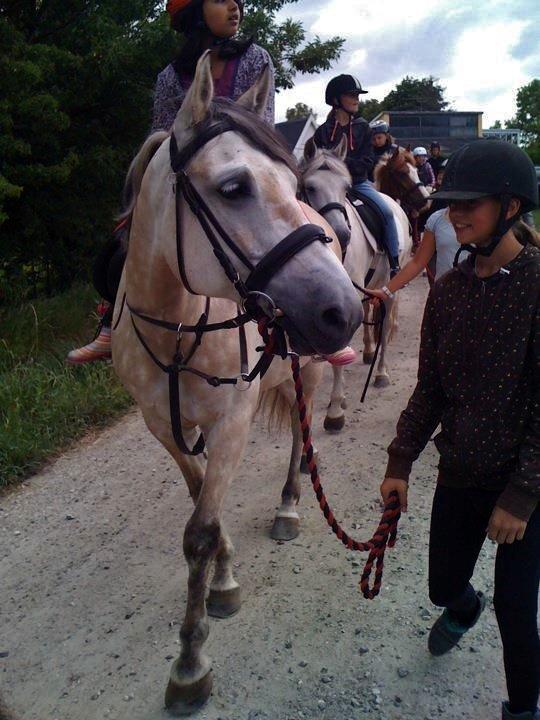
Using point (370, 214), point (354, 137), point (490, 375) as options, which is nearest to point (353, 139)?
point (354, 137)

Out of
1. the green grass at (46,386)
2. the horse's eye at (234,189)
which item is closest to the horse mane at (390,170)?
the green grass at (46,386)

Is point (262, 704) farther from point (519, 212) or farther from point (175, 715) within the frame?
point (519, 212)

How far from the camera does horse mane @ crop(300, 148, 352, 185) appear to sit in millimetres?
5141

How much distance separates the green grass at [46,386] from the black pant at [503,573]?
130 inches

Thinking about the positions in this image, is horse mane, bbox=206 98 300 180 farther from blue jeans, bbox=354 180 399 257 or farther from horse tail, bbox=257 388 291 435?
blue jeans, bbox=354 180 399 257

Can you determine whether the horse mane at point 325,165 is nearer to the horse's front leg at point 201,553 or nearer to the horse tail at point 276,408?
the horse tail at point 276,408

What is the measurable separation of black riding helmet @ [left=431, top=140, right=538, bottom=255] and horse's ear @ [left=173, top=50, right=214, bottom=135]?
842mm

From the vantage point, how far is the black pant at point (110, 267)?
10.3 feet

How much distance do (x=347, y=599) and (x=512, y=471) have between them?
1428mm

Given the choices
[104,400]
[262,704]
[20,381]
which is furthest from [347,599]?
[20,381]

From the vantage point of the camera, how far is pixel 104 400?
5523mm

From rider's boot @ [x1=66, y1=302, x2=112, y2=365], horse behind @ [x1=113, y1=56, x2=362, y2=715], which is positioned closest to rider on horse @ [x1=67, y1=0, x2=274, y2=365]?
rider's boot @ [x1=66, y1=302, x2=112, y2=365]

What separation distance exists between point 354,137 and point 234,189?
4521mm

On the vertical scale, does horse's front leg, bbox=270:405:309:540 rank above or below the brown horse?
below
